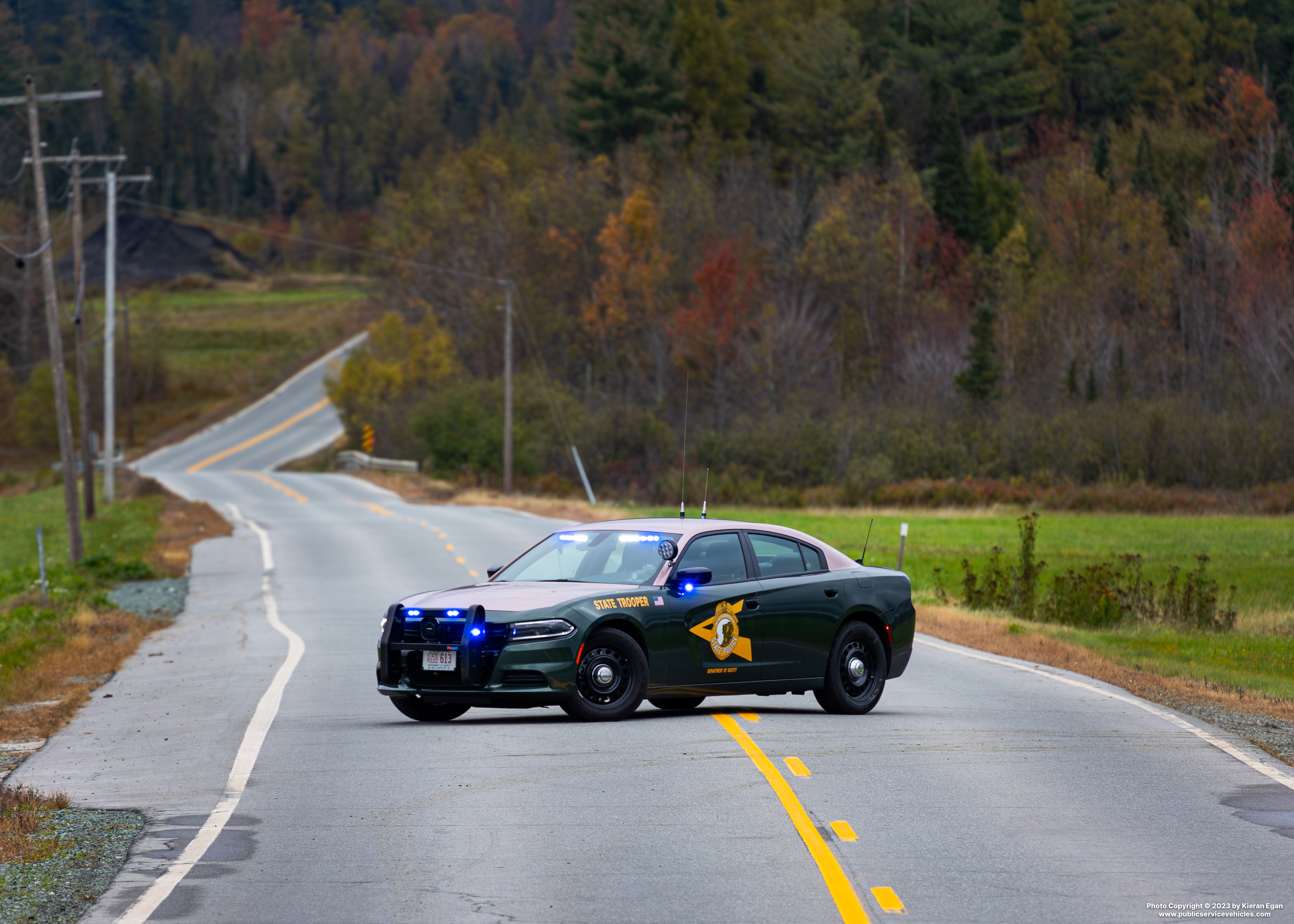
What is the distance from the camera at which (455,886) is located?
7.88 meters

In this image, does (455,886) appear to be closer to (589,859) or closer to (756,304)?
(589,859)

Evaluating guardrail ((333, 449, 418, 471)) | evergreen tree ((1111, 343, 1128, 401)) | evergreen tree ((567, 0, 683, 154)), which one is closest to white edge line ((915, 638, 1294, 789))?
evergreen tree ((1111, 343, 1128, 401))

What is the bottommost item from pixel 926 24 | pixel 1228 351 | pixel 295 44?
pixel 1228 351

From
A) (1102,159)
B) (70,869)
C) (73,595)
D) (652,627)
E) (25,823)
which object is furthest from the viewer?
(1102,159)

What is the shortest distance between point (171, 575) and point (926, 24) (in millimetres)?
73308

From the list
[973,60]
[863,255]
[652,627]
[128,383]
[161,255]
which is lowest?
[652,627]

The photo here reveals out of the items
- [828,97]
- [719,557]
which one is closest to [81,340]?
[719,557]

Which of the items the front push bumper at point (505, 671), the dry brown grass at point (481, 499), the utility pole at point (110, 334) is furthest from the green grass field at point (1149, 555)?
the utility pole at point (110, 334)

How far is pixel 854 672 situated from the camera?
46.1 ft

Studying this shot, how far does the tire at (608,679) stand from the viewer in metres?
12.6

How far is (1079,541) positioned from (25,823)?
36.0 meters

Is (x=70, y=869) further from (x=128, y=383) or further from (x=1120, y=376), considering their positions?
(x=128, y=383)

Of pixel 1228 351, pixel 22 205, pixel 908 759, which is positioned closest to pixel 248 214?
pixel 22 205

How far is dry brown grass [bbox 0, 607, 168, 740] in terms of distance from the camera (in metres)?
14.5
